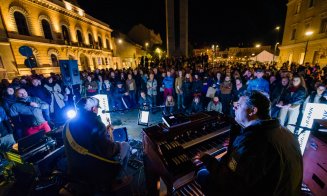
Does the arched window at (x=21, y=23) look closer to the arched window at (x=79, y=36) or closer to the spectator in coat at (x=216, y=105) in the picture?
the arched window at (x=79, y=36)

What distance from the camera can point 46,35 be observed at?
20.3 metres

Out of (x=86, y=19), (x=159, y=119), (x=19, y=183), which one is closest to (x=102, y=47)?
(x=86, y=19)

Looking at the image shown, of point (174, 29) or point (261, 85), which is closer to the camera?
point (261, 85)

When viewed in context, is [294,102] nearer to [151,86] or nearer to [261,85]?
[261,85]

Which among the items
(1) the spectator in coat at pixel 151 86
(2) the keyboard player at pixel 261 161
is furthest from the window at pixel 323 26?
(2) the keyboard player at pixel 261 161

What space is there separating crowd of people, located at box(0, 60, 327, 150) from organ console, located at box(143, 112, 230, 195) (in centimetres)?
130

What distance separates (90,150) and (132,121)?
15.1 feet

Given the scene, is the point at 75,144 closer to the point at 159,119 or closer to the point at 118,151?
the point at 118,151

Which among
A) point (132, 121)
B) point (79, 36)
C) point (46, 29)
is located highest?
point (79, 36)

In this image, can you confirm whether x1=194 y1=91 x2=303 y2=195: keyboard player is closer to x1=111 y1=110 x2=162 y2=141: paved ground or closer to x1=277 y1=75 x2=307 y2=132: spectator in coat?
x1=111 y1=110 x2=162 y2=141: paved ground

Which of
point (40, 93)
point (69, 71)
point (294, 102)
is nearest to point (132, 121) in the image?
point (69, 71)

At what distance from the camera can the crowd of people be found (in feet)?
14.9

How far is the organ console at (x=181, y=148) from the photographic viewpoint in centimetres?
198

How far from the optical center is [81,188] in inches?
99.3
